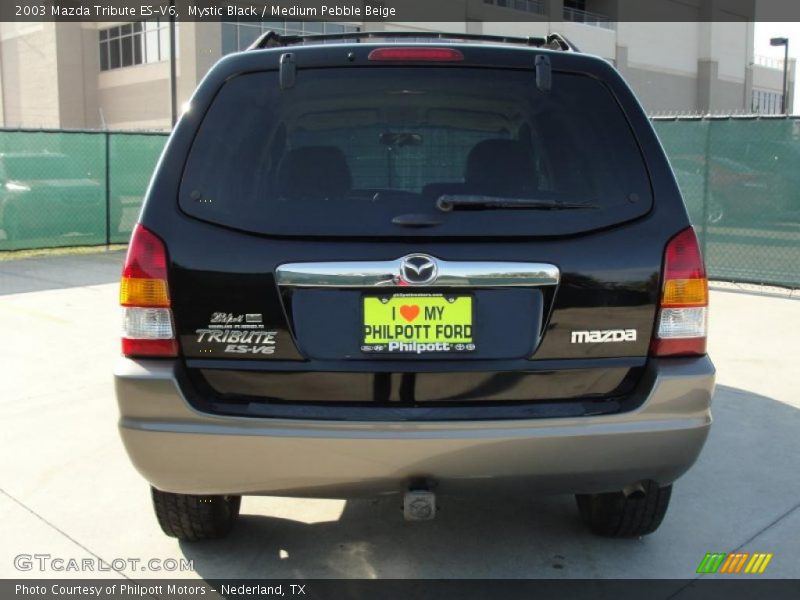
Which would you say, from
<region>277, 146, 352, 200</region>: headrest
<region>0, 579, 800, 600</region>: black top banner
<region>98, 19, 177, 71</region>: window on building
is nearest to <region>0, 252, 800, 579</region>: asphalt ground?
<region>0, 579, 800, 600</region>: black top banner

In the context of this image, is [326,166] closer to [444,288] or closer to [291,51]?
[291,51]

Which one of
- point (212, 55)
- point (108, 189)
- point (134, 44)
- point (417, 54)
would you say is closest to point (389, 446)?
point (417, 54)

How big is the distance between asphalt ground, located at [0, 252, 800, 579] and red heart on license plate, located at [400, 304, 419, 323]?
2.19 feet

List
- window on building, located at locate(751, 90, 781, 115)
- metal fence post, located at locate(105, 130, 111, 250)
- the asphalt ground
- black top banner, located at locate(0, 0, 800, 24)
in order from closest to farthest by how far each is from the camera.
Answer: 1. the asphalt ground
2. metal fence post, located at locate(105, 130, 111, 250)
3. black top banner, located at locate(0, 0, 800, 24)
4. window on building, located at locate(751, 90, 781, 115)

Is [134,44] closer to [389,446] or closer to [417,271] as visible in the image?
[417,271]

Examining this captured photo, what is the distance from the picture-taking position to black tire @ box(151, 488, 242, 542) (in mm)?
3100

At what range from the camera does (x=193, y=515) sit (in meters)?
3.15

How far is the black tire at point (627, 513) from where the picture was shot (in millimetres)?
3238

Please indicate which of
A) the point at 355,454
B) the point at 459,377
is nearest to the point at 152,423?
the point at 355,454

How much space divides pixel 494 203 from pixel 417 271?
33 centimetres

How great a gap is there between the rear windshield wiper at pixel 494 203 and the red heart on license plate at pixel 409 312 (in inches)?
12.3

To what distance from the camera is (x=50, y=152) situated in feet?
43.5

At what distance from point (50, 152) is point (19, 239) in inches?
59.6

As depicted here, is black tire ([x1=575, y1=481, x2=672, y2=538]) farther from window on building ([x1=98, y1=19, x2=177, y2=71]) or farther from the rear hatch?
window on building ([x1=98, y1=19, x2=177, y2=71])
